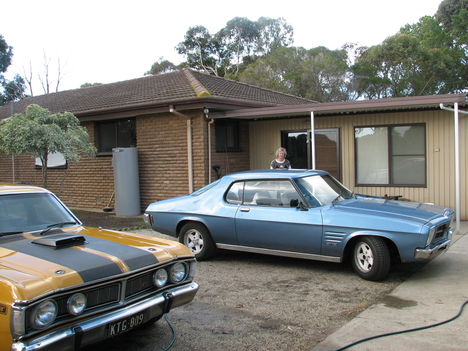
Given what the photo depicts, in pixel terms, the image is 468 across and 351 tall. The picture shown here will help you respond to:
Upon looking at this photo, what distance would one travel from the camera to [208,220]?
23.6 feet

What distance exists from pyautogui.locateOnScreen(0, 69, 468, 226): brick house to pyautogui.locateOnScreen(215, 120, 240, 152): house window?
1.1 inches

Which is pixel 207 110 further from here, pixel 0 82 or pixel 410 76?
pixel 0 82

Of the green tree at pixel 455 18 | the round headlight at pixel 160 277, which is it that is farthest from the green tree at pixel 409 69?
the round headlight at pixel 160 277

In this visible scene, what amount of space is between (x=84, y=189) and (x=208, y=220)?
8.33 meters

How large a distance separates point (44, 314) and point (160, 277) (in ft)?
3.45

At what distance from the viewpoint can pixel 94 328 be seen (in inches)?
127

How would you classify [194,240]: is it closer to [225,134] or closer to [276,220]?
[276,220]

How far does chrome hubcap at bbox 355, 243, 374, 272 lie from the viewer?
19.6 ft

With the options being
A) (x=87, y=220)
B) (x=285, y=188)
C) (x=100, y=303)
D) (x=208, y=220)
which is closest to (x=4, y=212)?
(x=100, y=303)

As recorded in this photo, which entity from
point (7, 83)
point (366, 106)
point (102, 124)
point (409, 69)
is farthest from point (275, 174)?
point (7, 83)

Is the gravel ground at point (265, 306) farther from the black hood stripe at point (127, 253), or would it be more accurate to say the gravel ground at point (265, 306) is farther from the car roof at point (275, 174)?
the car roof at point (275, 174)

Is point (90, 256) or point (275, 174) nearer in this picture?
point (90, 256)

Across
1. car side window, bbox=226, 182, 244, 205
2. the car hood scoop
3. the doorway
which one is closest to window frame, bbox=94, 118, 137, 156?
the doorway

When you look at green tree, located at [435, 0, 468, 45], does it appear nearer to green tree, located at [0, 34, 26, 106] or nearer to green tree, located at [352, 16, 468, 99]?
green tree, located at [352, 16, 468, 99]
